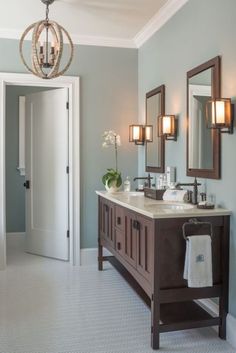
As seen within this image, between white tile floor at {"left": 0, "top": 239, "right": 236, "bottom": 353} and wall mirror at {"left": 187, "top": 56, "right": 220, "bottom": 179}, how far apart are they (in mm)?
1208

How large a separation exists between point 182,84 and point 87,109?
4.91 feet

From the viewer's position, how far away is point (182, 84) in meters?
3.37

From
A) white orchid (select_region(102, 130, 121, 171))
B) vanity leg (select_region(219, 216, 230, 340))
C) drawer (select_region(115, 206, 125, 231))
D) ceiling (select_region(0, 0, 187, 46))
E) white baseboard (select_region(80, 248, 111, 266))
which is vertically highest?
ceiling (select_region(0, 0, 187, 46))

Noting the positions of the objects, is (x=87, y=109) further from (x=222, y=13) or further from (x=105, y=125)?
(x=222, y=13)

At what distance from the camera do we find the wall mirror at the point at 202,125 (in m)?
2.76

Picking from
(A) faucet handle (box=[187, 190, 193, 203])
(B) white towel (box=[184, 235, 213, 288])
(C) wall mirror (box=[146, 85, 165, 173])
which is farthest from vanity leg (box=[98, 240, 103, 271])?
(B) white towel (box=[184, 235, 213, 288])

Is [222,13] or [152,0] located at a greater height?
[152,0]

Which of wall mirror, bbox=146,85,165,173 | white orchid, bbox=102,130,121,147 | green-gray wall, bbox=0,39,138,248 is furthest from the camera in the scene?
green-gray wall, bbox=0,39,138,248

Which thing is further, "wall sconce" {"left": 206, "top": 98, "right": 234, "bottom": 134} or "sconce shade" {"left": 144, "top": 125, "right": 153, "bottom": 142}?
"sconce shade" {"left": 144, "top": 125, "right": 153, "bottom": 142}

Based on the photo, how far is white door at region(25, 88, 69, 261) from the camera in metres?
4.66

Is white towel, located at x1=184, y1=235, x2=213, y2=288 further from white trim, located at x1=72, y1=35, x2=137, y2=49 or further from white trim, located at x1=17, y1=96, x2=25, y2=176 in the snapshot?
white trim, located at x1=17, y1=96, x2=25, y2=176

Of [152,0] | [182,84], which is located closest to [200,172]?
[182,84]

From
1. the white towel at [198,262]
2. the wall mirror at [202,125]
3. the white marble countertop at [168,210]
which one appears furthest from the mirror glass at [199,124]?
the white towel at [198,262]

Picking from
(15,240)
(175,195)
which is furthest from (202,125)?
(15,240)
